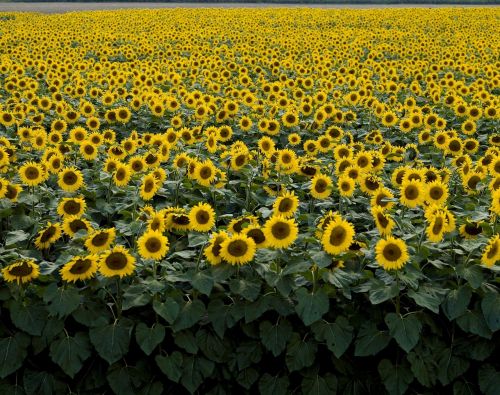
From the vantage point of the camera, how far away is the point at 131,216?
4809mm

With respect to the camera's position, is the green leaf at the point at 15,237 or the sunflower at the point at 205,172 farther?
the sunflower at the point at 205,172

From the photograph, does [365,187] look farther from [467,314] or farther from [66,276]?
[66,276]

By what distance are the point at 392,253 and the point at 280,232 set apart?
71cm

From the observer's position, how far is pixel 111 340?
12.2 ft

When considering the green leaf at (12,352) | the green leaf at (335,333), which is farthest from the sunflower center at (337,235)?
the green leaf at (12,352)

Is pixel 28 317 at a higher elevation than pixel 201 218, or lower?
lower

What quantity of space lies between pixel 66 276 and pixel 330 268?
1.63m

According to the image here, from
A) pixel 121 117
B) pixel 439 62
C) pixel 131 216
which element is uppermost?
pixel 131 216

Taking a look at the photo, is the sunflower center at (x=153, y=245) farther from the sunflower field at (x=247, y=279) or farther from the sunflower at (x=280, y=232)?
the sunflower at (x=280, y=232)

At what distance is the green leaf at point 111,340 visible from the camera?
12.1ft

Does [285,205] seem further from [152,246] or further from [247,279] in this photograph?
[152,246]

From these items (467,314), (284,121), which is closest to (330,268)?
(467,314)

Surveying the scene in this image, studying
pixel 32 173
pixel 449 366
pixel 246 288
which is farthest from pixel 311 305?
pixel 32 173

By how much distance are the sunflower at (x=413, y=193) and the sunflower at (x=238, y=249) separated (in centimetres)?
130
